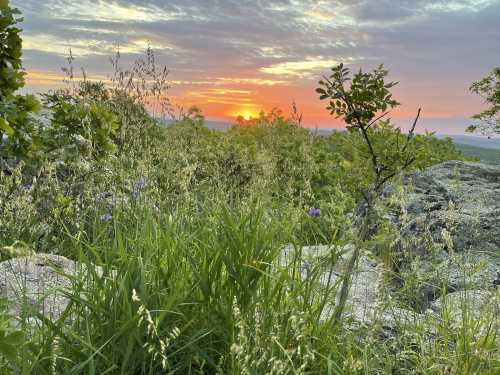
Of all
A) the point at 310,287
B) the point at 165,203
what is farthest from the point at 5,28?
the point at 310,287

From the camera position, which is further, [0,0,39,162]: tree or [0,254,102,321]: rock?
[0,0,39,162]: tree

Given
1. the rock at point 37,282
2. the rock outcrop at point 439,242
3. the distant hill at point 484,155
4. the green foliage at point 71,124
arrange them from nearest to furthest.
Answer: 1. the rock at point 37,282
2. the rock outcrop at point 439,242
3. the green foliage at point 71,124
4. the distant hill at point 484,155

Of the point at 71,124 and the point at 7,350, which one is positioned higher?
the point at 71,124

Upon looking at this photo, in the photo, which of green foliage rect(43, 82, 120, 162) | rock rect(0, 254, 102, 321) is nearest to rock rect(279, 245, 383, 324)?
rock rect(0, 254, 102, 321)

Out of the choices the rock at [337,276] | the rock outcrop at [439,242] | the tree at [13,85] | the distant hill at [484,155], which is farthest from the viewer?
the distant hill at [484,155]

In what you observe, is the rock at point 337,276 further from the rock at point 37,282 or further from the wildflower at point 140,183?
the rock at point 37,282

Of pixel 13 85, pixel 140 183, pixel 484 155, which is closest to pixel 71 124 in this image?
pixel 13 85

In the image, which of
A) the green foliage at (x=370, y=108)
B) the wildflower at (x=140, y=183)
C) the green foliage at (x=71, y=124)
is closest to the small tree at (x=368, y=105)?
the green foliage at (x=370, y=108)

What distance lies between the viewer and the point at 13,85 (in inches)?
233

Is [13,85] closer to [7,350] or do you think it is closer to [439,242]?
[7,350]

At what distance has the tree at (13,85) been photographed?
5668 millimetres

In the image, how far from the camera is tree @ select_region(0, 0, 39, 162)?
567 cm

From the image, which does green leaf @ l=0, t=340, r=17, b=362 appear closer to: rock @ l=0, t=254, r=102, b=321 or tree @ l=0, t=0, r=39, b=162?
rock @ l=0, t=254, r=102, b=321

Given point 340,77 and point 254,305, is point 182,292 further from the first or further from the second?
point 340,77
